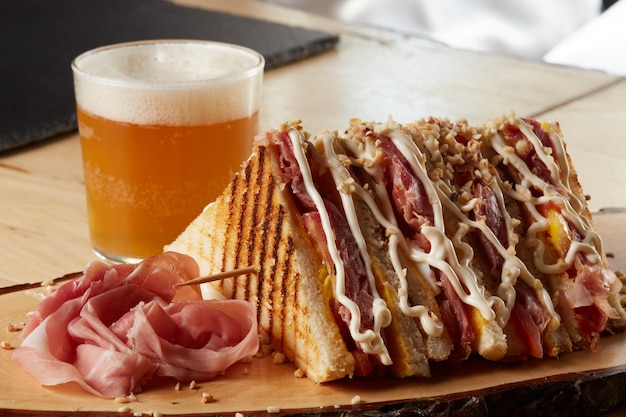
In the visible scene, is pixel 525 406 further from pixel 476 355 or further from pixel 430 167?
pixel 430 167

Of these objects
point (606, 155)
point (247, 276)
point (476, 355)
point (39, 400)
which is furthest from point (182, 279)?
point (606, 155)

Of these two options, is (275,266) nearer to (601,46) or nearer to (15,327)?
(15,327)

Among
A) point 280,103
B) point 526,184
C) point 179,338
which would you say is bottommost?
point 280,103

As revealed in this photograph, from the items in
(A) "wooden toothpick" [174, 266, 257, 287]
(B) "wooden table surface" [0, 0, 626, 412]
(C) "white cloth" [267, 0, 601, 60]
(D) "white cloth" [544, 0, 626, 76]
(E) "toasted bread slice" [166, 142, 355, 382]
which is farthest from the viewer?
(C) "white cloth" [267, 0, 601, 60]

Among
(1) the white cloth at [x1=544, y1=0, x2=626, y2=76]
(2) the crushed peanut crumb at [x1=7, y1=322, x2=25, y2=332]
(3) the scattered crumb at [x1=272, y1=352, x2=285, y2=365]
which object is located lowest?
(1) the white cloth at [x1=544, y1=0, x2=626, y2=76]

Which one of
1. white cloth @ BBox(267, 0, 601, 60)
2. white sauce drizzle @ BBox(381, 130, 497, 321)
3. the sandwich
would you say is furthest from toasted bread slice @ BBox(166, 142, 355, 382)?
white cloth @ BBox(267, 0, 601, 60)

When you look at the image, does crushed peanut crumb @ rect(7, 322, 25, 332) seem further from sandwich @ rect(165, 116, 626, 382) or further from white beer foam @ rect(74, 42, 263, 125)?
white beer foam @ rect(74, 42, 263, 125)

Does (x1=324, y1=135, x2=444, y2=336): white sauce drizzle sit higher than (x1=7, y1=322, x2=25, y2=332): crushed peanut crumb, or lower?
higher
